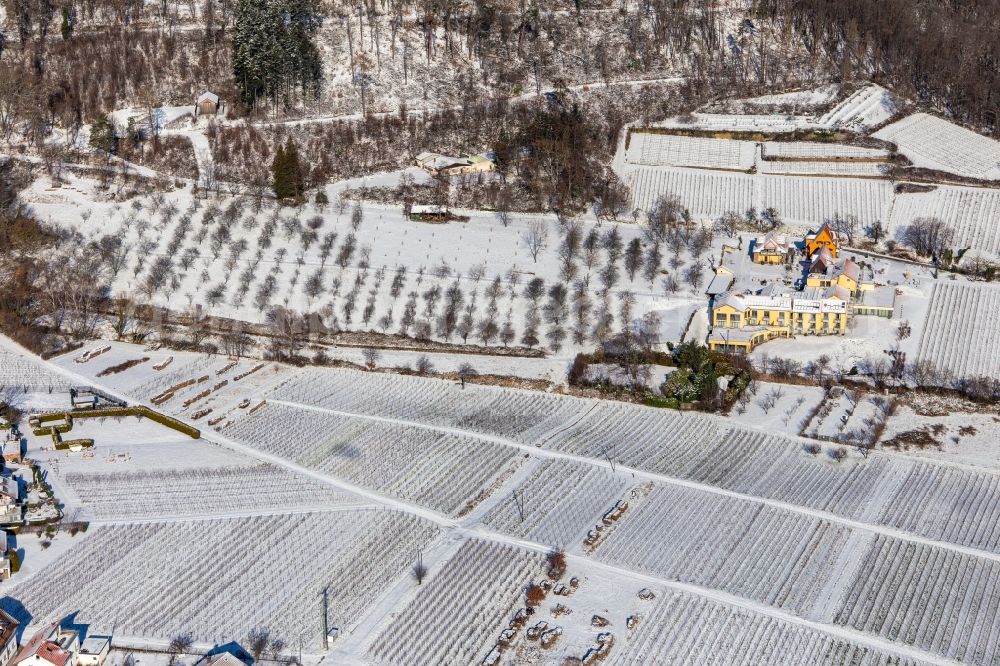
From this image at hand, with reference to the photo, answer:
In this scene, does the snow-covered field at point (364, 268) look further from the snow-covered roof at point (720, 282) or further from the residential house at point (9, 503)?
the residential house at point (9, 503)

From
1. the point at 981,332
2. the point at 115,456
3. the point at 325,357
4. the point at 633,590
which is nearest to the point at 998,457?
the point at 981,332

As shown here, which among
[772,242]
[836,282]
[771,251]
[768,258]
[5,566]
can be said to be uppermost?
Result: [772,242]

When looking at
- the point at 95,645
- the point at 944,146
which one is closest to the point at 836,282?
the point at 944,146

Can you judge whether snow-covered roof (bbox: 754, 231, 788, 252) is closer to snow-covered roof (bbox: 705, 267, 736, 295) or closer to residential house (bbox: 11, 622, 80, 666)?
snow-covered roof (bbox: 705, 267, 736, 295)

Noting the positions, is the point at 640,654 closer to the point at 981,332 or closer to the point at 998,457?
the point at 998,457

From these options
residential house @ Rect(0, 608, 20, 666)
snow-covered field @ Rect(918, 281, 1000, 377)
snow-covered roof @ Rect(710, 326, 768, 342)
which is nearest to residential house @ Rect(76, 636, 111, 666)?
residential house @ Rect(0, 608, 20, 666)

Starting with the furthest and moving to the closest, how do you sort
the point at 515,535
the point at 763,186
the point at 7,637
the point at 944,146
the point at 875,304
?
the point at 944,146 → the point at 763,186 → the point at 875,304 → the point at 515,535 → the point at 7,637

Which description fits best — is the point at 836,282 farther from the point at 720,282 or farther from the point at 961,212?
A: the point at 961,212

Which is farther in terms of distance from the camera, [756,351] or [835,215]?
[835,215]
